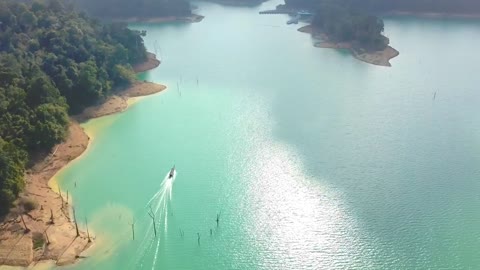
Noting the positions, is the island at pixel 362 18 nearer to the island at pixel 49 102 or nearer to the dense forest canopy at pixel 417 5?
the dense forest canopy at pixel 417 5

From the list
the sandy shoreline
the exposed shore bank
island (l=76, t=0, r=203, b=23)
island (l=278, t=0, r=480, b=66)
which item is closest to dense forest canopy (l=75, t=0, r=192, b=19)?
island (l=76, t=0, r=203, b=23)

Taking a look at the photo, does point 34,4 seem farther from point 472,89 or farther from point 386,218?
point 472,89

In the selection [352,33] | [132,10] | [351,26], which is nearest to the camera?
[351,26]

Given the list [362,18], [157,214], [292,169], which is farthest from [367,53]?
[157,214]

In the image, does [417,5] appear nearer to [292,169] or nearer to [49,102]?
[292,169]

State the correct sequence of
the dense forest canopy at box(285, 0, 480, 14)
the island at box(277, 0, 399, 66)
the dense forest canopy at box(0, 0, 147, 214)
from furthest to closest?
the dense forest canopy at box(285, 0, 480, 14) < the island at box(277, 0, 399, 66) < the dense forest canopy at box(0, 0, 147, 214)

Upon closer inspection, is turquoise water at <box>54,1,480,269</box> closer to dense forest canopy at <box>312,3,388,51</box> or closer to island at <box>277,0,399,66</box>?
island at <box>277,0,399,66</box>

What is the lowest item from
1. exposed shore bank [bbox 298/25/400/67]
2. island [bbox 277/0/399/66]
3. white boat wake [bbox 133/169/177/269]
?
white boat wake [bbox 133/169/177/269]

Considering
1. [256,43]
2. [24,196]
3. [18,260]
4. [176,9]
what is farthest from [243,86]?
[176,9]
